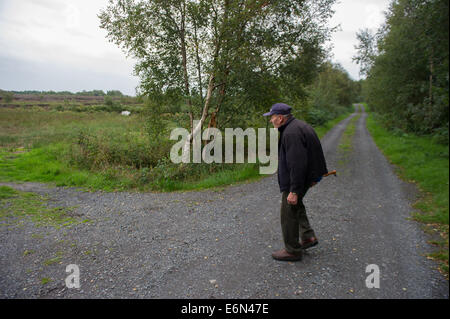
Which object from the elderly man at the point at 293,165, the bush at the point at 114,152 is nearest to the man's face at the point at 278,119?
the elderly man at the point at 293,165

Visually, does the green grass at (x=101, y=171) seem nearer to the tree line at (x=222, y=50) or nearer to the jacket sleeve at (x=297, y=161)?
the tree line at (x=222, y=50)

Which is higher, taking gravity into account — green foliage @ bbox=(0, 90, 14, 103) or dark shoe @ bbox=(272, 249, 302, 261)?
green foliage @ bbox=(0, 90, 14, 103)

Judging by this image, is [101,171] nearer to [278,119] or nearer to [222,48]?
[222,48]

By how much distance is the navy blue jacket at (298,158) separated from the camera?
12.0 ft

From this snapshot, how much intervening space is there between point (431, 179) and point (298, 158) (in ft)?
21.9

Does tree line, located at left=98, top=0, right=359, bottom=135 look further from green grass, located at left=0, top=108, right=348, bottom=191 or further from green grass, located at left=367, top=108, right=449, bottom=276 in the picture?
green grass, located at left=367, top=108, right=449, bottom=276

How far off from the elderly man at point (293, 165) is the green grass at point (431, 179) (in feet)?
4.60

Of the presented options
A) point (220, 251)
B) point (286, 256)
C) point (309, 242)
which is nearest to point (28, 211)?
point (220, 251)

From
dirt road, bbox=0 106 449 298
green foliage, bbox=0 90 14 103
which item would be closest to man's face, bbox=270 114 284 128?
dirt road, bbox=0 106 449 298

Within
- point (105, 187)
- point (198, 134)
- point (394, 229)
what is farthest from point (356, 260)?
point (198, 134)

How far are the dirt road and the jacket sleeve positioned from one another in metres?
1.32

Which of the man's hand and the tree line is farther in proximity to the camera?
the tree line

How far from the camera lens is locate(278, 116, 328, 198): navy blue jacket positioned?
3660 millimetres

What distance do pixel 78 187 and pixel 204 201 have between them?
16.7ft
